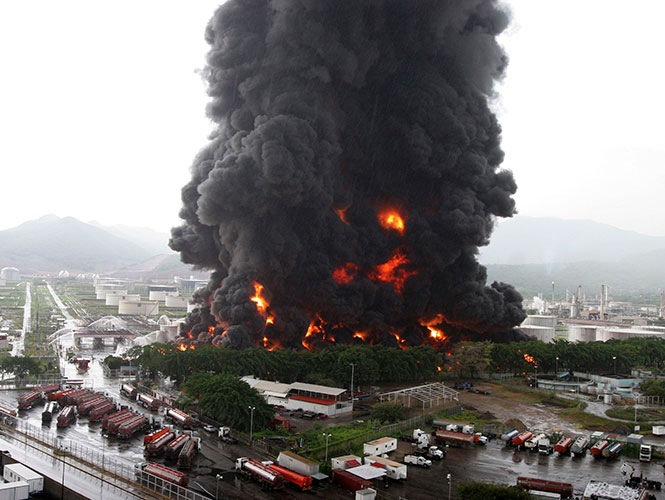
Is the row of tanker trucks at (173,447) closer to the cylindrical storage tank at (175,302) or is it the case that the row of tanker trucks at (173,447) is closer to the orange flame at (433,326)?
the orange flame at (433,326)

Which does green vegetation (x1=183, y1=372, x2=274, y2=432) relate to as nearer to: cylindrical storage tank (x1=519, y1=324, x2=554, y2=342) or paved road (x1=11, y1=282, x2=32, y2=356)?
paved road (x1=11, y1=282, x2=32, y2=356)

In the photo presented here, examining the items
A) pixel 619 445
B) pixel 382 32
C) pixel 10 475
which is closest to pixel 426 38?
pixel 382 32

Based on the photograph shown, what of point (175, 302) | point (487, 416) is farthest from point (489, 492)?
point (175, 302)

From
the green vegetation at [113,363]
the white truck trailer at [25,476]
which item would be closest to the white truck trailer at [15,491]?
the white truck trailer at [25,476]

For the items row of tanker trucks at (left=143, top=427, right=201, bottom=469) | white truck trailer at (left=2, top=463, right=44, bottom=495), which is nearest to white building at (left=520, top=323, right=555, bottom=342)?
row of tanker trucks at (left=143, top=427, right=201, bottom=469)

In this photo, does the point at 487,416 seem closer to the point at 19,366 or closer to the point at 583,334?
the point at 19,366
